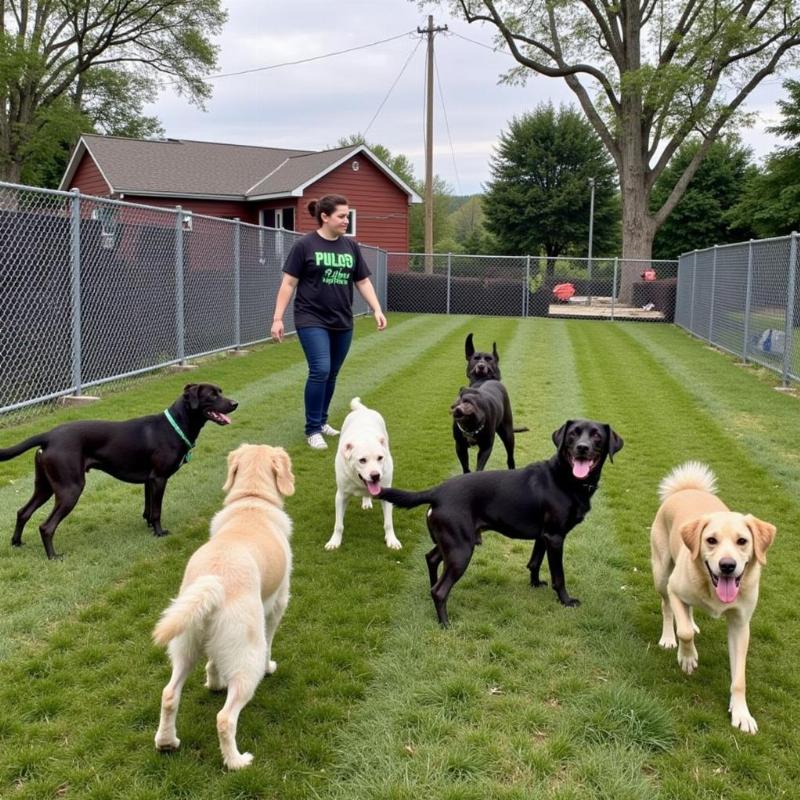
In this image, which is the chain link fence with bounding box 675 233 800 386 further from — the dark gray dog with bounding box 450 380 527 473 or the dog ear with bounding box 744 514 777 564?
the dog ear with bounding box 744 514 777 564

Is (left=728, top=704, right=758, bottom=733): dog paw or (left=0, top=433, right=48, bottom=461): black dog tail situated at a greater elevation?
(left=0, top=433, right=48, bottom=461): black dog tail

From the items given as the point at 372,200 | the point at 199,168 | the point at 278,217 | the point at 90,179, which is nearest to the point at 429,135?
the point at 372,200

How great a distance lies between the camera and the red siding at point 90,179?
26422 millimetres

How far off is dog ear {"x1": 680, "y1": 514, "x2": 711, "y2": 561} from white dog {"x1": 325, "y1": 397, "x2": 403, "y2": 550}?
1798mm

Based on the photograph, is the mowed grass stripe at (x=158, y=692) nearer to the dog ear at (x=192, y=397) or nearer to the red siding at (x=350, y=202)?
the dog ear at (x=192, y=397)

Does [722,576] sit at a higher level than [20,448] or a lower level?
lower

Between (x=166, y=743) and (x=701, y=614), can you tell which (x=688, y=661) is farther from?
(x=166, y=743)

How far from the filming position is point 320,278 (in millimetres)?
6598

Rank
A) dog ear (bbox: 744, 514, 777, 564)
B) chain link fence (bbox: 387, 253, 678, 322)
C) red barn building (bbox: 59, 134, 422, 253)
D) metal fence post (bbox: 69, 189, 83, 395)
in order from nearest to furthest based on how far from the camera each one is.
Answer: dog ear (bbox: 744, 514, 777, 564), metal fence post (bbox: 69, 189, 83, 395), chain link fence (bbox: 387, 253, 678, 322), red barn building (bbox: 59, 134, 422, 253)

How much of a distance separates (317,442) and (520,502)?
3.38m

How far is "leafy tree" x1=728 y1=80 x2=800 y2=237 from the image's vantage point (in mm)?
26422

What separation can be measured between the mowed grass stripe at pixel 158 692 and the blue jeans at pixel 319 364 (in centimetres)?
254

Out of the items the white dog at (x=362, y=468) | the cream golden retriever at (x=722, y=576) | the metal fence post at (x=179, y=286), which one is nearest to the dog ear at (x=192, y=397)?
the white dog at (x=362, y=468)

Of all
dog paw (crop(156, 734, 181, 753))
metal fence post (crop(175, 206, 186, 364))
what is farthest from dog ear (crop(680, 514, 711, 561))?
metal fence post (crop(175, 206, 186, 364))
